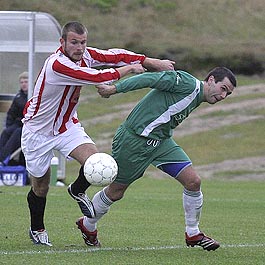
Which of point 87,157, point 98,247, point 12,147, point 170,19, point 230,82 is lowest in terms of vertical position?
point 170,19

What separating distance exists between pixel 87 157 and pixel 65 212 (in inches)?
178

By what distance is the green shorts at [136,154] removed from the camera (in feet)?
33.4

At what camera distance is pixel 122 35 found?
1698 inches

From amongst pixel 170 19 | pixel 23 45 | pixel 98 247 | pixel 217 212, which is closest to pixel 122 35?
pixel 170 19

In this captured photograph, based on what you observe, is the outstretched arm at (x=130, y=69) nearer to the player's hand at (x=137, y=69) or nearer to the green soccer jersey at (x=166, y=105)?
the player's hand at (x=137, y=69)

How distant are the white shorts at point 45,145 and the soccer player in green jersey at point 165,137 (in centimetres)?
43

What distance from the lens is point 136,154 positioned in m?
10.2

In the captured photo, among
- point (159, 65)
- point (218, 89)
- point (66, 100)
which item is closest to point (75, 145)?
point (66, 100)

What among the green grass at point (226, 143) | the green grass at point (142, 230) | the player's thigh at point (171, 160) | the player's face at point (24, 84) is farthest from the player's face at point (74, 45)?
the green grass at point (226, 143)

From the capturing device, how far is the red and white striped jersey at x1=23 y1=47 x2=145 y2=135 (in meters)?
9.77

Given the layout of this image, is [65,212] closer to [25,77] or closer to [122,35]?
[25,77]

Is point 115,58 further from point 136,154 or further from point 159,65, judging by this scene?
point 136,154

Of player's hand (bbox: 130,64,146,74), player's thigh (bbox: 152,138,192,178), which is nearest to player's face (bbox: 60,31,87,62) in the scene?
player's hand (bbox: 130,64,146,74)

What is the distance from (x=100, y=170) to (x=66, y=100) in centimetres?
85
